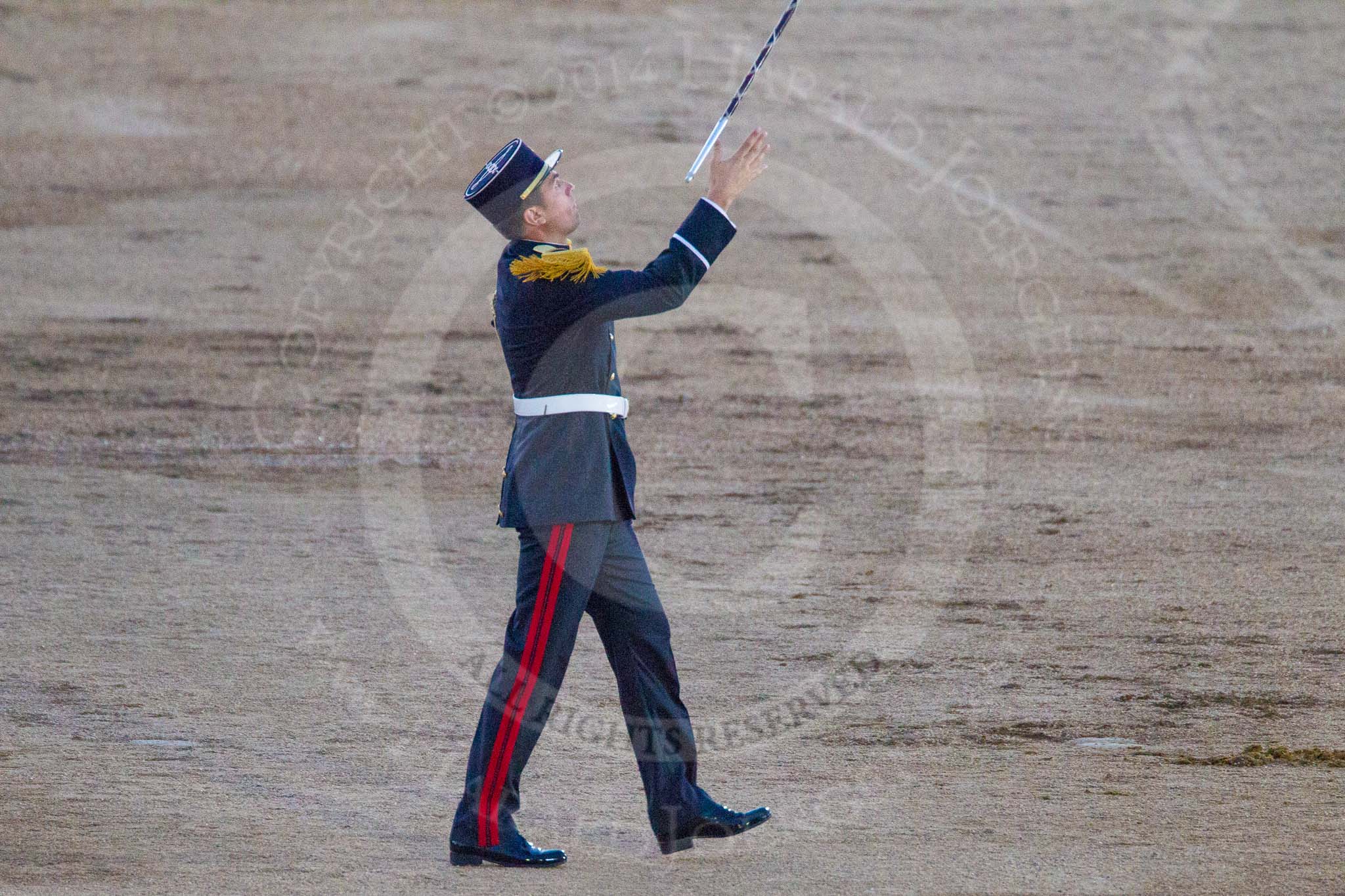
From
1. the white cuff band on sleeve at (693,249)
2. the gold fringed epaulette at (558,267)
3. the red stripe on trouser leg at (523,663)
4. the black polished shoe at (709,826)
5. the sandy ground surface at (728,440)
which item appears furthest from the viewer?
the sandy ground surface at (728,440)

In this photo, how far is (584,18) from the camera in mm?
17562

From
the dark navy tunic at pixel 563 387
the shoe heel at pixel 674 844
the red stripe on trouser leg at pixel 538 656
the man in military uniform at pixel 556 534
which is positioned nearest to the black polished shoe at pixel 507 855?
the man in military uniform at pixel 556 534

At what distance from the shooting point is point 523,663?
3818 millimetres

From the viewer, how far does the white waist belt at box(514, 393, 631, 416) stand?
384 cm

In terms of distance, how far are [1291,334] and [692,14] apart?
9.21 meters

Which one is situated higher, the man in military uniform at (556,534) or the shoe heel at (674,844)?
the man in military uniform at (556,534)

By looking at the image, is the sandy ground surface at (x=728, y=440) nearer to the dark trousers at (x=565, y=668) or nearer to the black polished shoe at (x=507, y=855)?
the black polished shoe at (x=507, y=855)

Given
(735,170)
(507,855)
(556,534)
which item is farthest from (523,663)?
(735,170)

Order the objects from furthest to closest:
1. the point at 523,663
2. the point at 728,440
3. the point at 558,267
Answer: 1. the point at 728,440
2. the point at 523,663
3. the point at 558,267

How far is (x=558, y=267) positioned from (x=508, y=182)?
282mm

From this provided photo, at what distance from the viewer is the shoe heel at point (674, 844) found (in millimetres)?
3980

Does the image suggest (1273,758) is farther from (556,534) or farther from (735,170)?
(735,170)

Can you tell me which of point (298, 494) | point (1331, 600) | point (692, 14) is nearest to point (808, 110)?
point (692, 14)

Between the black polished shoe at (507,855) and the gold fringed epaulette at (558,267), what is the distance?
4.67 feet
